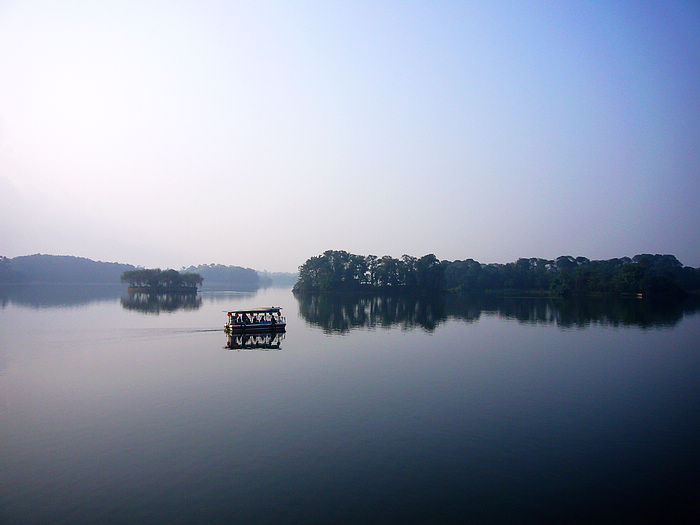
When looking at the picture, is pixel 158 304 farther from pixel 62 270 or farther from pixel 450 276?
pixel 62 270

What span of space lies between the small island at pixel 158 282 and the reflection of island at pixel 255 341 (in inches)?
3302

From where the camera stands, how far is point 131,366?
86.9 feet

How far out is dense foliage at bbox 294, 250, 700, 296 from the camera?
106 meters

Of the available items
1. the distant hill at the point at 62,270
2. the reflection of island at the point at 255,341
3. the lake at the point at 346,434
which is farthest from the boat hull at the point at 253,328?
the distant hill at the point at 62,270

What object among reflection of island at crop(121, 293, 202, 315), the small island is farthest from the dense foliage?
reflection of island at crop(121, 293, 202, 315)

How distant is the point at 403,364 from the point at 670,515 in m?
17.5

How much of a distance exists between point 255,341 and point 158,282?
300 feet

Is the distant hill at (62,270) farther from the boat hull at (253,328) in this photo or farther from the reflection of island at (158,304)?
the boat hull at (253,328)

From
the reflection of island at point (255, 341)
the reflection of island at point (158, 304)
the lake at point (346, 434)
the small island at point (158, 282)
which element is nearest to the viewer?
the lake at point (346, 434)

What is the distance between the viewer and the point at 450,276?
14388cm

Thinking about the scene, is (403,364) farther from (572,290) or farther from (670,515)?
(572,290)

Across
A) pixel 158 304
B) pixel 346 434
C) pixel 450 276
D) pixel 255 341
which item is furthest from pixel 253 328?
pixel 450 276

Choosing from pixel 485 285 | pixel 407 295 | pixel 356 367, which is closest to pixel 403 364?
pixel 356 367

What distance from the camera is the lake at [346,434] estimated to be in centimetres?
1127
